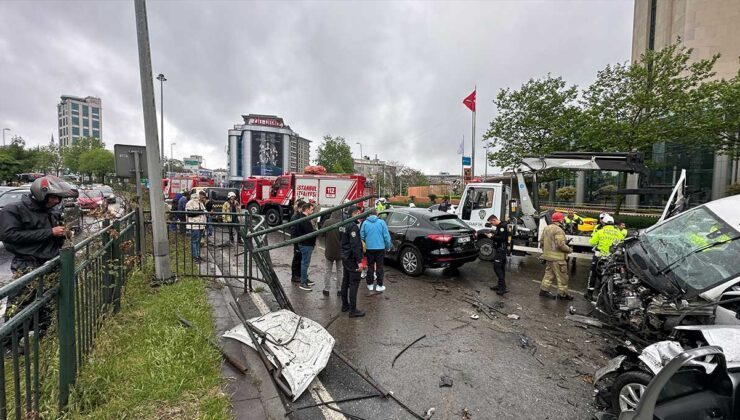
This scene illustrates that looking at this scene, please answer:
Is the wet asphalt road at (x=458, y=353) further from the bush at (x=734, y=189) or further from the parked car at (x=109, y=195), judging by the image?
the bush at (x=734, y=189)

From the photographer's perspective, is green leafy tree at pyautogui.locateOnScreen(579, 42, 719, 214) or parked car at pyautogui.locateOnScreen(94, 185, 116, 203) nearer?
parked car at pyautogui.locateOnScreen(94, 185, 116, 203)

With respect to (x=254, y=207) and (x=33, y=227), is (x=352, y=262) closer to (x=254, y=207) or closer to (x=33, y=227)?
(x=33, y=227)

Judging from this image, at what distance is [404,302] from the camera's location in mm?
5906

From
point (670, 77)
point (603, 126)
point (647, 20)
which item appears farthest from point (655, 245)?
point (647, 20)

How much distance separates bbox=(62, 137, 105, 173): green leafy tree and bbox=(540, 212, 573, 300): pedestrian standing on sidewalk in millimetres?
68550

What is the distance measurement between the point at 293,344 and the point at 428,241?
452 centimetres

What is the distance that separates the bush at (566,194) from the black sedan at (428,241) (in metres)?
29.7

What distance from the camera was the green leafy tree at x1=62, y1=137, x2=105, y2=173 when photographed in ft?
181

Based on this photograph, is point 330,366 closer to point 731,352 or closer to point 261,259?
point 261,259

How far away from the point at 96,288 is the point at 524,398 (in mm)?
4342

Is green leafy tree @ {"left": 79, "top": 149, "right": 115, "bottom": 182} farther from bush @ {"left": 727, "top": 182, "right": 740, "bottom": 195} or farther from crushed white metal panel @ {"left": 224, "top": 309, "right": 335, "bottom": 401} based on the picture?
bush @ {"left": 727, "top": 182, "right": 740, "bottom": 195}

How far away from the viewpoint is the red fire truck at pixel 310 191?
1495cm

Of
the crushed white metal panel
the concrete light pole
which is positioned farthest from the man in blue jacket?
the concrete light pole

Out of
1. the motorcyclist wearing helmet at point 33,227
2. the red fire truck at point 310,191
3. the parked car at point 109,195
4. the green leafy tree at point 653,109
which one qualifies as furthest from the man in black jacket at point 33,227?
the green leafy tree at point 653,109
